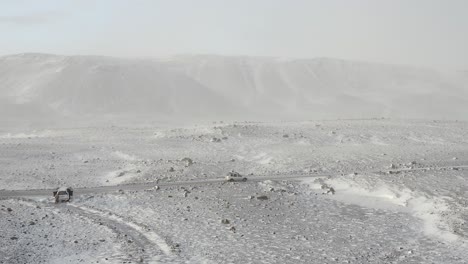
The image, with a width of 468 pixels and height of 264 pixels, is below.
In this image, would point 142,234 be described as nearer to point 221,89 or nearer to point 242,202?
point 242,202

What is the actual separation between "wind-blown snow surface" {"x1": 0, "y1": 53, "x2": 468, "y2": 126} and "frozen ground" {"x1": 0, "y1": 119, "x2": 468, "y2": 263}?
111 feet

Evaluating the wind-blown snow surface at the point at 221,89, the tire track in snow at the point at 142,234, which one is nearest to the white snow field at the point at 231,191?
the tire track in snow at the point at 142,234

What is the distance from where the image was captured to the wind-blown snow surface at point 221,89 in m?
78.1

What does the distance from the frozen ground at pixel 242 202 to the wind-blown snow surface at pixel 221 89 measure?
33.9 metres

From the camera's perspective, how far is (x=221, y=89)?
316 feet

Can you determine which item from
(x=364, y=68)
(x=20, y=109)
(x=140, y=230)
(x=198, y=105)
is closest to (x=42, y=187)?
(x=140, y=230)

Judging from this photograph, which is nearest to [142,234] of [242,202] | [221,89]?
[242,202]

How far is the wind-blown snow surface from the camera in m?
78.1

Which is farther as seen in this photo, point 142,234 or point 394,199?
point 394,199

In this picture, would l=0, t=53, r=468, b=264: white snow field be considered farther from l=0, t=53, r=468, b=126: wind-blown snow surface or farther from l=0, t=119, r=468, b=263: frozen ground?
l=0, t=53, r=468, b=126: wind-blown snow surface

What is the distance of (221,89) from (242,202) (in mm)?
73321

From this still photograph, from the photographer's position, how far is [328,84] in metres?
103

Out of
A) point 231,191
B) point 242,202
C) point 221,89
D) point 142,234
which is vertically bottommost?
point 221,89

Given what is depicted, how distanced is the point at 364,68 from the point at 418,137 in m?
74.7
